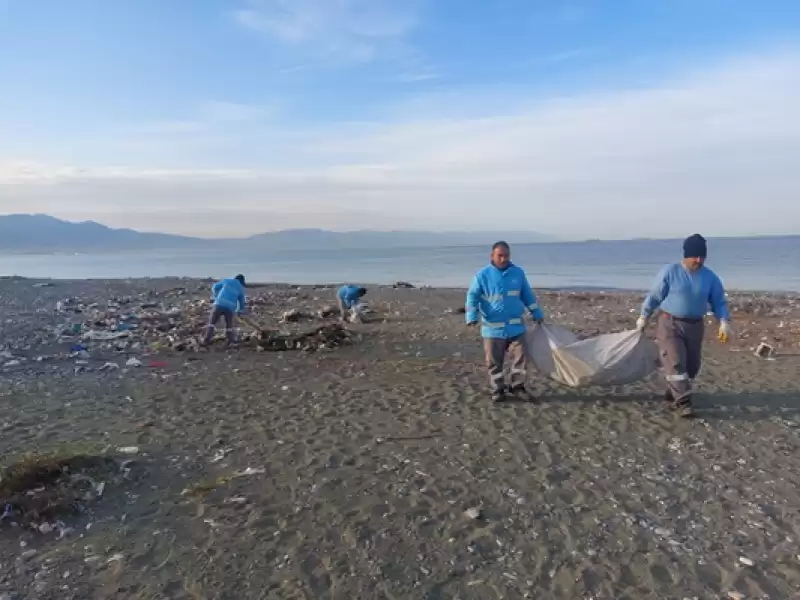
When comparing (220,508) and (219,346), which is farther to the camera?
(219,346)

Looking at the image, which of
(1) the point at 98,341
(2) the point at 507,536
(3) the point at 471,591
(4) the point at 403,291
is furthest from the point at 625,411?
(4) the point at 403,291

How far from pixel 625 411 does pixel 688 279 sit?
164 cm

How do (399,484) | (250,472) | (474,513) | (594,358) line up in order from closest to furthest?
(474,513), (399,484), (250,472), (594,358)

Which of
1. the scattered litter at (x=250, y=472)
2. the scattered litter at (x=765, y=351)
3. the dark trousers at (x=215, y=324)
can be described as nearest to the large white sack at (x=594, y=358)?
the scattered litter at (x=250, y=472)

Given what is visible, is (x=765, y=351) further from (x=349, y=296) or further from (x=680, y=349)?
(x=349, y=296)

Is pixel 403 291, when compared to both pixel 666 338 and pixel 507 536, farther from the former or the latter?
pixel 507 536

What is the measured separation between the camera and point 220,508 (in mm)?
4777

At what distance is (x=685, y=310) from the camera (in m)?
6.62

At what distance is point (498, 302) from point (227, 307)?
6.01 meters

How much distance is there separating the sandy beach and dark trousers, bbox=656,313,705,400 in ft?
1.27

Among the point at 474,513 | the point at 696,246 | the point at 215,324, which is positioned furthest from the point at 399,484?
the point at 215,324

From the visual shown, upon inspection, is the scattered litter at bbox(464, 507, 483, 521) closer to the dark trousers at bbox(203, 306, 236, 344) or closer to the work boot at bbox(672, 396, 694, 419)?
the work boot at bbox(672, 396, 694, 419)

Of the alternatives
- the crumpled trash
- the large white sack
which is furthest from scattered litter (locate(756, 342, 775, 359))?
the crumpled trash

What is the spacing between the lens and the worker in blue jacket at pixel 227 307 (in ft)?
37.4
